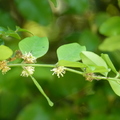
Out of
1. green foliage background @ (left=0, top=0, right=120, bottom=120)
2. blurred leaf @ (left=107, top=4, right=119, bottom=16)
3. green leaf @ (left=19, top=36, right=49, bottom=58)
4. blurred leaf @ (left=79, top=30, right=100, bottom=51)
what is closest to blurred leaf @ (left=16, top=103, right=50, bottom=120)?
green foliage background @ (left=0, top=0, right=120, bottom=120)

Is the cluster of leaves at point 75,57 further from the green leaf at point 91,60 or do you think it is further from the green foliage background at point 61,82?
the green foliage background at point 61,82

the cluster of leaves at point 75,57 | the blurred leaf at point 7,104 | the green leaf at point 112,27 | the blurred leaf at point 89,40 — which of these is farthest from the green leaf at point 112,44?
the blurred leaf at point 7,104

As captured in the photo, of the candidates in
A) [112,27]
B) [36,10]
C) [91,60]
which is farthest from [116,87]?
[36,10]

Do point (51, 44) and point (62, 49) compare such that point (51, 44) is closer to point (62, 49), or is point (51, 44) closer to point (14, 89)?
point (14, 89)

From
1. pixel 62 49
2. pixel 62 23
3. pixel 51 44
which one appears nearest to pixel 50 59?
pixel 51 44

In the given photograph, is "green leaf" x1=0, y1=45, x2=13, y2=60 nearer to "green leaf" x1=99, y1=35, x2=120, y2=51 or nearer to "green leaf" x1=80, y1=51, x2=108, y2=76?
"green leaf" x1=80, y1=51, x2=108, y2=76

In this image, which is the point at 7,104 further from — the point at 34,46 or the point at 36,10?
the point at 34,46
